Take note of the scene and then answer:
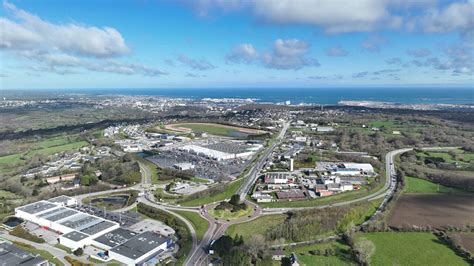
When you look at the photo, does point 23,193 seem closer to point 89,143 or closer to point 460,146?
point 89,143

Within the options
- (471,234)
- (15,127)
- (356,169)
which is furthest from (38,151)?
(471,234)

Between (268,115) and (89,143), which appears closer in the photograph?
(89,143)

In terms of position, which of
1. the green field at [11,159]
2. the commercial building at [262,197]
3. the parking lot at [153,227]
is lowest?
the green field at [11,159]

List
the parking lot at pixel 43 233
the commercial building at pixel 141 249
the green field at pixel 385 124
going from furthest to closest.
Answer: the green field at pixel 385 124 < the parking lot at pixel 43 233 < the commercial building at pixel 141 249

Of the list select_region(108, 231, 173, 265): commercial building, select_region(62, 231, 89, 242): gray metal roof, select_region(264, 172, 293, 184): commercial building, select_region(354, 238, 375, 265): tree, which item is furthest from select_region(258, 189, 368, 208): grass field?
select_region(62, 231, 89, 242): gray metal roof

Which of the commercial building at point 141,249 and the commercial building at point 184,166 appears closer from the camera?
the commercial building at point 141,249

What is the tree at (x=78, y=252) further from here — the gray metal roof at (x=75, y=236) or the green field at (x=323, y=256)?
the green field at (x=323, y=256)

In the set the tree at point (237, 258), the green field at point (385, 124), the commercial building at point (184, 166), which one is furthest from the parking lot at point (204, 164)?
the green field at point (385, 124)
